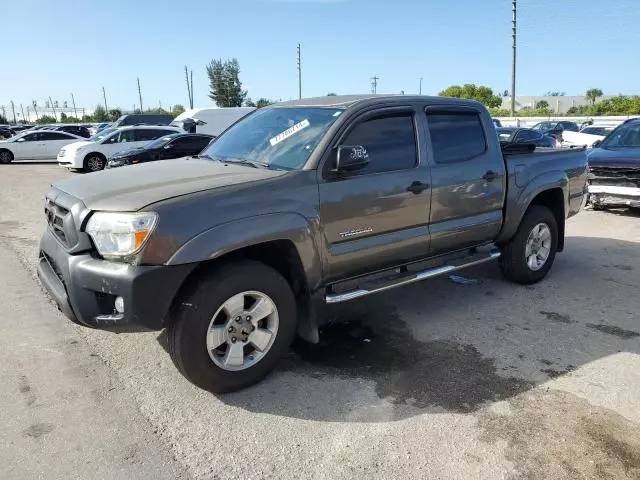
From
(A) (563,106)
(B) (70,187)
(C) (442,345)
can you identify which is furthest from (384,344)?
(A) (563,106)

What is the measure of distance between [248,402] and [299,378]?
45 cm

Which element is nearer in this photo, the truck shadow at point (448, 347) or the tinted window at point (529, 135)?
the truck shadow at point (448, 347)

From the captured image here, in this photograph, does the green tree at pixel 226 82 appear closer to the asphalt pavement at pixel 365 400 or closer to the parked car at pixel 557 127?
the parked car at pixel 557 127

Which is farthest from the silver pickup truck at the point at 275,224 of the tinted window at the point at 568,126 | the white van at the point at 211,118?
the tinted window at the point at 568,126

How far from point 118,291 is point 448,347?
8.32ft

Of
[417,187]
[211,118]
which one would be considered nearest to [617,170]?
[417,187]

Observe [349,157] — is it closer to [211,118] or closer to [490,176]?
[490,176]

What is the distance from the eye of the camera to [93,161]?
18.8m

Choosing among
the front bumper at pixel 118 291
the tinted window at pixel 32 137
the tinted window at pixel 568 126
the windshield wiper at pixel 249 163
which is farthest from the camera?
the tinted window at pixel 568 126

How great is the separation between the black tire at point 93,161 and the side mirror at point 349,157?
56.7 feet

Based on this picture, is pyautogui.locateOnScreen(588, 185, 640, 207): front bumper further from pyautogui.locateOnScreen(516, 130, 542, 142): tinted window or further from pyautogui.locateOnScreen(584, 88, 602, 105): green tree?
pyautogui.locateOnScreen(584, 88, 602, 105): green tree

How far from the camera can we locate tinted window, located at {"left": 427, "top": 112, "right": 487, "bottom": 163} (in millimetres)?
4527

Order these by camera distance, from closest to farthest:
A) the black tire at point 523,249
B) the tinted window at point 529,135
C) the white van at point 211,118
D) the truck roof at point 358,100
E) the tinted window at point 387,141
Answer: the tinted window at point 387,141 < the truck roof at point 358,100 < the black tire at point 523,249 < the tinted window at point 529,135 < the white van at point 211,118

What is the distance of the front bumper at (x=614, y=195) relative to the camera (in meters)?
9.05
